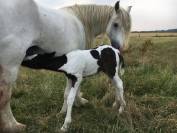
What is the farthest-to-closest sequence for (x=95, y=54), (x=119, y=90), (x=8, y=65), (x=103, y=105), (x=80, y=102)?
(x=80, y=102), (x=103, y=105), (x=119, y=90), (x=95, y=54), (x=8, y=65)

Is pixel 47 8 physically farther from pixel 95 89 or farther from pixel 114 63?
pixel 95 89

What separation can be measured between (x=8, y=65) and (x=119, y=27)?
2714 millimetres

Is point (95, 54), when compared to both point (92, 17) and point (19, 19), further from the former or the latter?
point (19, 19)

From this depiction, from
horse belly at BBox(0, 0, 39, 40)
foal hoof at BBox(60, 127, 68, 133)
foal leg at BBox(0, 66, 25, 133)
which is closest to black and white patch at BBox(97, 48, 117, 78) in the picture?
horse belly at BBox(0, 0, 39, 40)

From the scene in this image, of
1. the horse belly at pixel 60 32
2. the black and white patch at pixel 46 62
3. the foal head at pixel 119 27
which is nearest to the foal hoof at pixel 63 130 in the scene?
the black and white patch at pixel 46 62

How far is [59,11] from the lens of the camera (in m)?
7.37

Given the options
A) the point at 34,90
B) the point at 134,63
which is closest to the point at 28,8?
the point at 34,90

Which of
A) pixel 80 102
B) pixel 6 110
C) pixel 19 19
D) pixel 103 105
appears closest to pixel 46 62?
pixel 19 19

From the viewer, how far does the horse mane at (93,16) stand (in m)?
7.86

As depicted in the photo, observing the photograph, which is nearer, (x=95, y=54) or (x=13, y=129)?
(x=13, y=129)

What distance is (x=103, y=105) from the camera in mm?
7664

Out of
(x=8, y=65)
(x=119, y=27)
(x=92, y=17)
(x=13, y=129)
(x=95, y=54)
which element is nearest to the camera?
(x=8, y=65)

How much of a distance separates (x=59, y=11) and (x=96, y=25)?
0.97m

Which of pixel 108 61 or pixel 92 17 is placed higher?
pixel 92 17
